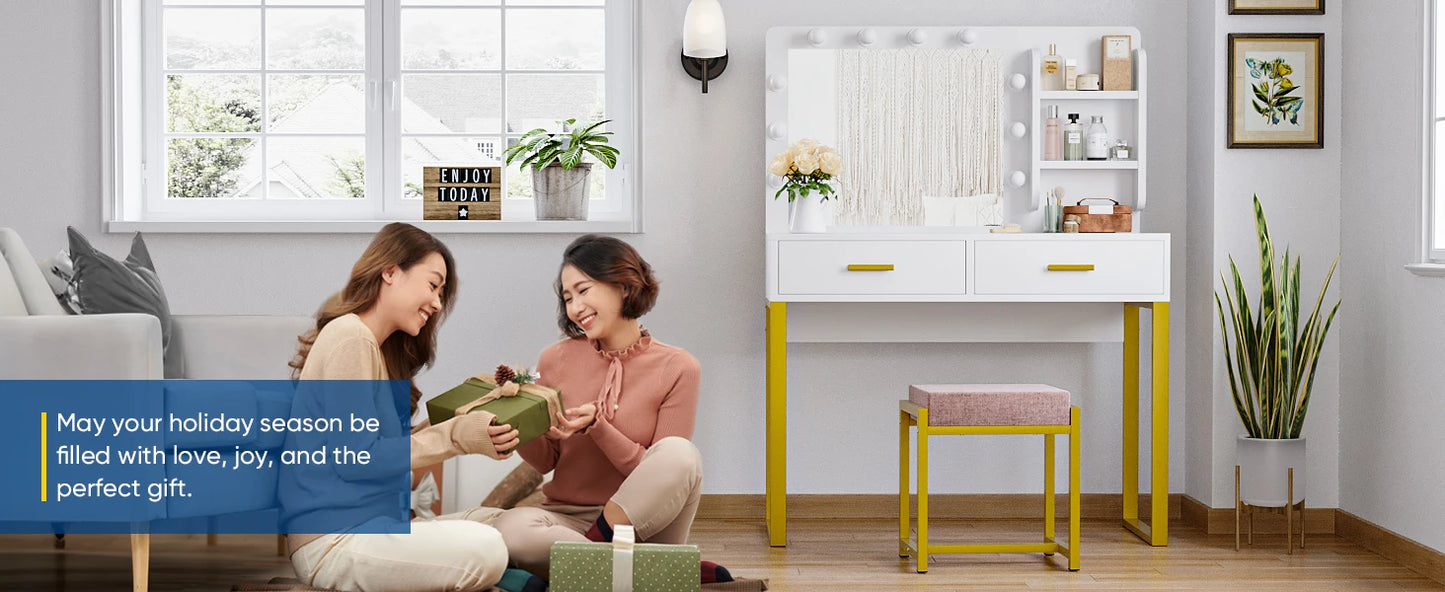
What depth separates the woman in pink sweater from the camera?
2176 mm

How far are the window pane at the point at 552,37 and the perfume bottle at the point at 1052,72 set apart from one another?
138 centimetres

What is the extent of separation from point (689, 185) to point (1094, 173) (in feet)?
4.08

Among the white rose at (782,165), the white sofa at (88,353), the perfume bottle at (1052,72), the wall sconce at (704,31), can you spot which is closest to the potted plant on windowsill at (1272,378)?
the perfume bottle at (1052,72)

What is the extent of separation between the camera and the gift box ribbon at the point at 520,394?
2.04 meters

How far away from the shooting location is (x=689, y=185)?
362 cm

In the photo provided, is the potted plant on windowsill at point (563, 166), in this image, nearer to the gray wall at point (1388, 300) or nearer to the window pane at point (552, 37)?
the window pane at point (552, 37)

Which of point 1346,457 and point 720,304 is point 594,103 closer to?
point 720,304

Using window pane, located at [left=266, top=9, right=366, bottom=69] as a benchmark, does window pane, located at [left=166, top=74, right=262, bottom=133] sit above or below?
below

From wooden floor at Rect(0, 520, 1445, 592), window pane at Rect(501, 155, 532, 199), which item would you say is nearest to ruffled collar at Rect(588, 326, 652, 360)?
wooden floor at Rect(0, 520, 1445, 592)

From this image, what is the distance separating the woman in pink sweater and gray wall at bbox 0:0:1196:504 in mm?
1302

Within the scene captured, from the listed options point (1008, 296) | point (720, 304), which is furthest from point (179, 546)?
point (1008, 296)

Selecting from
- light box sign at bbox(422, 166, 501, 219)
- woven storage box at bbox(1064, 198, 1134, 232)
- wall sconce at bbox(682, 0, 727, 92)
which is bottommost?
woven storage box at bbox(1064, 198, 1134, 232)

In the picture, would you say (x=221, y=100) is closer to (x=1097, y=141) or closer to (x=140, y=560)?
(x=140, y=560)

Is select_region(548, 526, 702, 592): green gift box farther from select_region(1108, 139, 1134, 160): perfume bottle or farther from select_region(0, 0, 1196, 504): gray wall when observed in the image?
select_region(1108, 139, 1134, 160): perfume bottle
